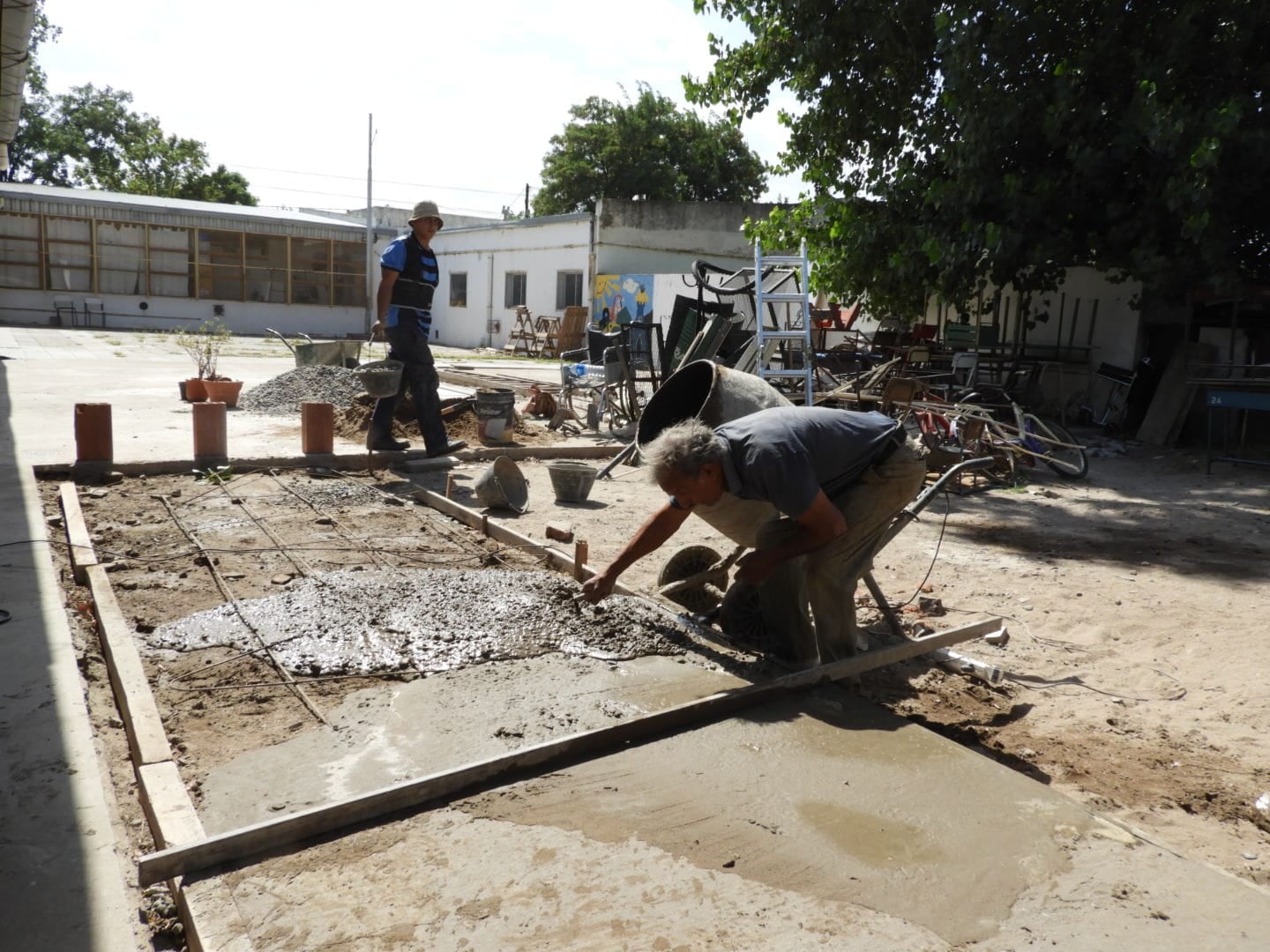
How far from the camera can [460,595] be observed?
15.6 ft

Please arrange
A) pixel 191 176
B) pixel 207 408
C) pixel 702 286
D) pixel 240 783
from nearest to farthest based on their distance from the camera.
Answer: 1. pixel 240 783
2. pixel 207 408
3. pixel 702 286
4. pixel 191 176

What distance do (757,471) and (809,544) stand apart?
0.35m

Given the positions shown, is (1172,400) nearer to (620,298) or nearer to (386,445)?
(386,445)

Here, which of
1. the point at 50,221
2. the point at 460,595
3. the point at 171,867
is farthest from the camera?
the point at 50,221

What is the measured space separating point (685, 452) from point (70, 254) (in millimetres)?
30185

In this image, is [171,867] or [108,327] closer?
[171,867]

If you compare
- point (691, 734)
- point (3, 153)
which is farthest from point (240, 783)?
point (3, 153)

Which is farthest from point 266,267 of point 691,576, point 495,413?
point 691,576

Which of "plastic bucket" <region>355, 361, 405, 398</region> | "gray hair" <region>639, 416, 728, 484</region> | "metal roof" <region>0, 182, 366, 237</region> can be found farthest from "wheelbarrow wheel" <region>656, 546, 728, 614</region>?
"metal roof" <region>0, 182, 366, 237</region>

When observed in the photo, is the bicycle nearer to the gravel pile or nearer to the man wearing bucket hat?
the man wearing bucket hat

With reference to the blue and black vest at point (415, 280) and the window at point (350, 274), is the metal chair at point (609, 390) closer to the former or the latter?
the blue and black vest at point (415, 280)

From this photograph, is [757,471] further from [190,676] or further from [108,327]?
[108,327]

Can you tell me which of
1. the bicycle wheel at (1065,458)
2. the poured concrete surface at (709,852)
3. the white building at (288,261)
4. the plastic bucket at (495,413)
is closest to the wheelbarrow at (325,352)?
the plastic bucket at (495,413)

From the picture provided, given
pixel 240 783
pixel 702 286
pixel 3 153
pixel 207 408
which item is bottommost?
pixel 240 783
